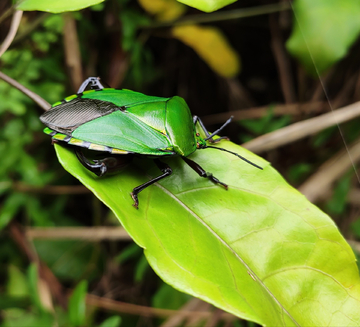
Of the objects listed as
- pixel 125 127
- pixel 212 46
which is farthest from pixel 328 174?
pixel 125 127

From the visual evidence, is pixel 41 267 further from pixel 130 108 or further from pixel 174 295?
pixel 130 108

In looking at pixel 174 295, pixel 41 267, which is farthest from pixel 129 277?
pixel 41 267

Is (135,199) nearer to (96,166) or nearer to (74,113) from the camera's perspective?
(96,166)

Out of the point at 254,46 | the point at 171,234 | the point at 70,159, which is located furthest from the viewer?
the point at 254,46

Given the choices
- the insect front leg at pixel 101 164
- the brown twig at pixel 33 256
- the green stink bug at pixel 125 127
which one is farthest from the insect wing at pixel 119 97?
the brown twig at pixel 33 256

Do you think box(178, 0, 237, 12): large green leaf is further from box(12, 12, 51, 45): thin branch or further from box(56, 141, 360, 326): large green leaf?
box(12, 12, 51, 45): thin branch

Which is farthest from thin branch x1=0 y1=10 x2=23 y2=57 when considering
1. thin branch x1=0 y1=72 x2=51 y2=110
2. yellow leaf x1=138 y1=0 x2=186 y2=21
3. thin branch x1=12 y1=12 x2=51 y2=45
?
yellow leaf x1=138 y1=0 x2=186 y2=21
